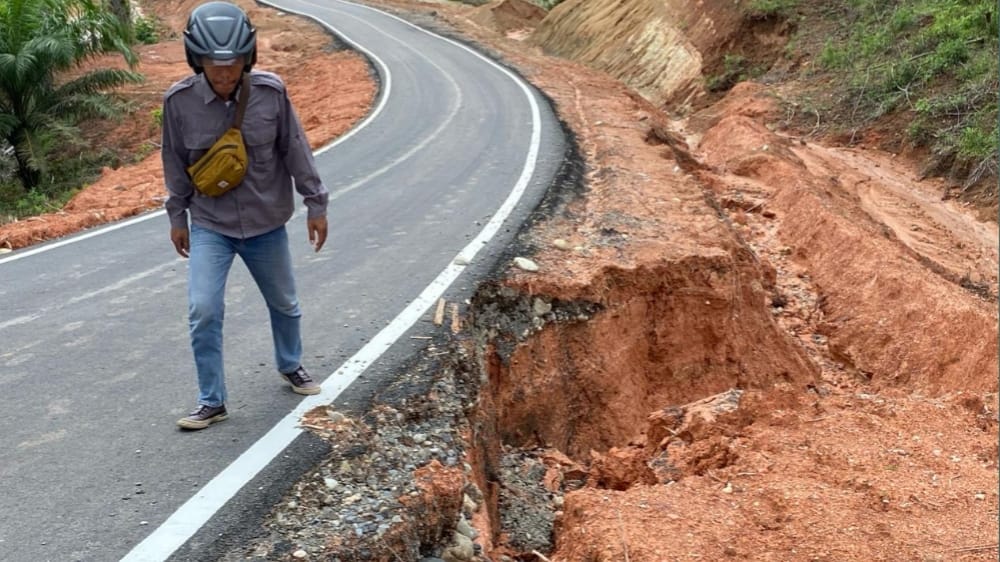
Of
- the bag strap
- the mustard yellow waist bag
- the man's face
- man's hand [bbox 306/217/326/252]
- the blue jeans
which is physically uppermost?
the man's face

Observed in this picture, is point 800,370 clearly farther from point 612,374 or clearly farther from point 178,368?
point 178,368

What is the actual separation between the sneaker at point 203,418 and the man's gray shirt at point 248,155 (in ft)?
2.84

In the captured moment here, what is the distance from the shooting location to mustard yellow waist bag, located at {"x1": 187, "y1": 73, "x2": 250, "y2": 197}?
430cm

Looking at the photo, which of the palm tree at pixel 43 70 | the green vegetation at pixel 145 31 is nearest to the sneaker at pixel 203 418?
the palm tree at pixel 43 70

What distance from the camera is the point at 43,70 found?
17609 mm

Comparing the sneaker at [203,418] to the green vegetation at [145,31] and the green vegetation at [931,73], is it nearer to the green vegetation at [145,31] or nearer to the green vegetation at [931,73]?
the green vegetation at [931,73]

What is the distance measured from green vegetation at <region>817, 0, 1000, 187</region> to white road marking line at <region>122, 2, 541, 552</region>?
926cm

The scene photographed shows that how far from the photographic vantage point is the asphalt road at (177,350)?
391cm

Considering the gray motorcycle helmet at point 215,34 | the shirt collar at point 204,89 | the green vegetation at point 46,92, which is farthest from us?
the green vegetation at point 46,92

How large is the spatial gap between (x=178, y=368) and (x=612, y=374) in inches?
128

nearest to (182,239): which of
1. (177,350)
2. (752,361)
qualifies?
(177,350)

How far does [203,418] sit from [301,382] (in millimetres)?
601

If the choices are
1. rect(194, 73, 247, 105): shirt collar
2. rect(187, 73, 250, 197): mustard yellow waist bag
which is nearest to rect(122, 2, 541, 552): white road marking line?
rect(187, 73, 250, 197): mustard yellow waist bag

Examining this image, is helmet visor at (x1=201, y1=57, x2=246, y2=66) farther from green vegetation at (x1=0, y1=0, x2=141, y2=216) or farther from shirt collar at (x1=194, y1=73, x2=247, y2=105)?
green vegetation at (x1=0, y1=0, x2=141, y2=216)
